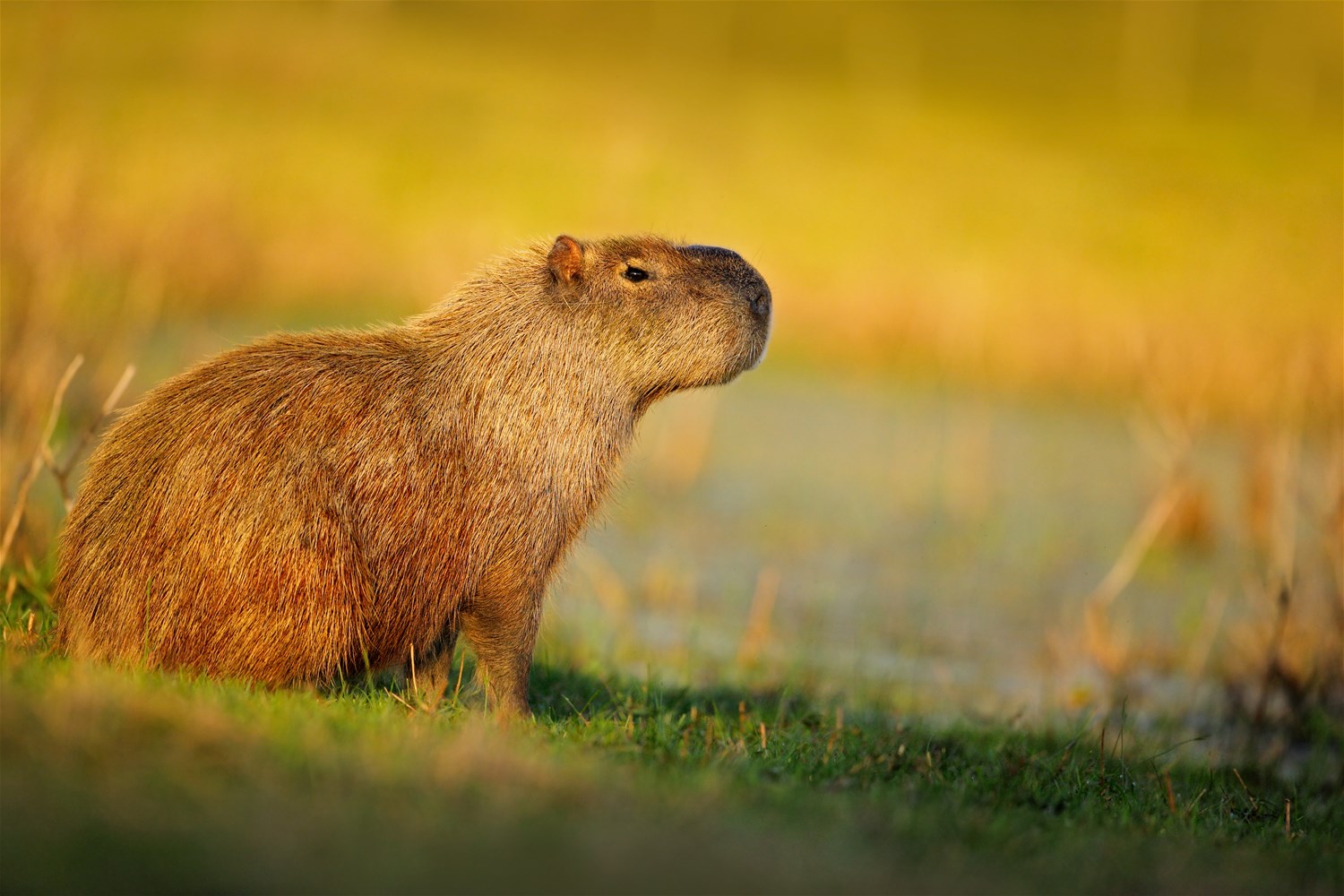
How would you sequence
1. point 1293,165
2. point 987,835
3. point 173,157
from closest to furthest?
1. point 987,835
2. point 173,157
3. point 1293,165

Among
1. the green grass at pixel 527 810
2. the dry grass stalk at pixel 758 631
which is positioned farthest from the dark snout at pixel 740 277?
the dry grass stalk at pixel 758 631

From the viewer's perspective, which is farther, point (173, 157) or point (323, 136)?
point (323, 136)

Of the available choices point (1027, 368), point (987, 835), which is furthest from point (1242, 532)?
point (987, 835)

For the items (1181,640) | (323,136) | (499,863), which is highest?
(323,136)

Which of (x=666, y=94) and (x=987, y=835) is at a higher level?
(x=666, y=94)

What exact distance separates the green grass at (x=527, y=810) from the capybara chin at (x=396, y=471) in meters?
0.21

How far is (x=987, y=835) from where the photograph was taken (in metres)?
3.34

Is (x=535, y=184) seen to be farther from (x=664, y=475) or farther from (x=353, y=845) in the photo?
(x=353, y=845)

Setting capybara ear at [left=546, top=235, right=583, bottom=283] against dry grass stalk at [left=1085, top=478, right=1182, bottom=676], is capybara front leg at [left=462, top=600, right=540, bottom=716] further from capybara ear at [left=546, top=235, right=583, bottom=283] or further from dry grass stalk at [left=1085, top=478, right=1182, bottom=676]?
dry grass stalk at [left=1085, top=478, right=1182, bottom=676]

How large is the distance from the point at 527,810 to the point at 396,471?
1713 mm

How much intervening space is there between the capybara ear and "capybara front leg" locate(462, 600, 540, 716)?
3.60ft

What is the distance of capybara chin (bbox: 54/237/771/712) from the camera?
402cm

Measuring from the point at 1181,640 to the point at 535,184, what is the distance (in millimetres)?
13695

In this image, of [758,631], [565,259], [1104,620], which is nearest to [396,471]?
[565,259]
